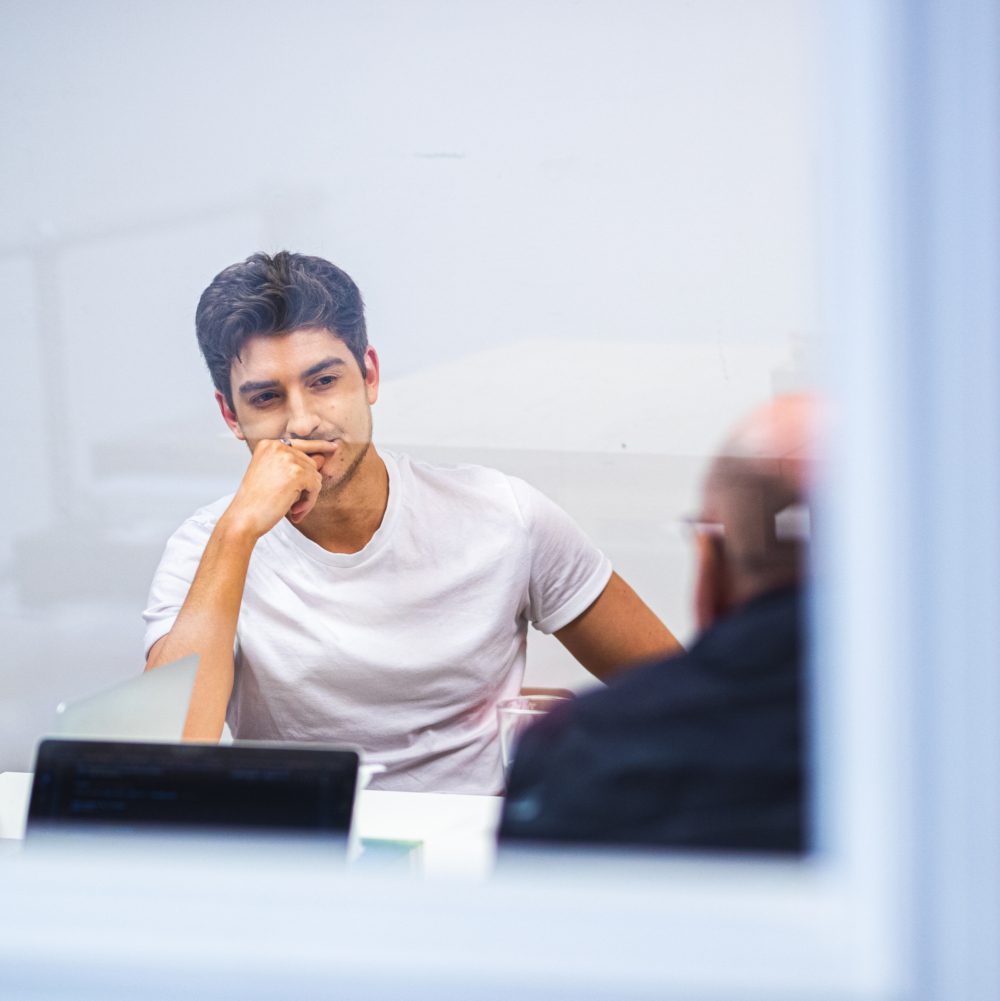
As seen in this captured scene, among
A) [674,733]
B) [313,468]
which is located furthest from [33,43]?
[674,733]

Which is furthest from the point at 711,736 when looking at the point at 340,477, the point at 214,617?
the point at 340,477

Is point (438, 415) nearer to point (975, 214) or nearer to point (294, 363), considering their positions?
point (294, 363)

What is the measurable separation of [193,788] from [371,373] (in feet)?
4.60

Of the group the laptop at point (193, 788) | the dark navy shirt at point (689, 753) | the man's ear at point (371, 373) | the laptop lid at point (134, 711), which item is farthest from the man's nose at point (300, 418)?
the dark navy shirt at point (689, 753)

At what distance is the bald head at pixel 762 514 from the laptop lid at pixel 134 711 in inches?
23.9

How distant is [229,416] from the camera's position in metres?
2.30

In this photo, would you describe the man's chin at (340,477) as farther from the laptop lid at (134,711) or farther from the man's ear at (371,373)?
the laptop lid at (134,711)

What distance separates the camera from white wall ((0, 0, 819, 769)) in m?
2.18

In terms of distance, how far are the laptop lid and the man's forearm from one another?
48 cm

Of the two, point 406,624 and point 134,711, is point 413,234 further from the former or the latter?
point 134,711

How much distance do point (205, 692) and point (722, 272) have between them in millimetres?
1273

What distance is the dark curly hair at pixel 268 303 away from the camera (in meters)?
2.23

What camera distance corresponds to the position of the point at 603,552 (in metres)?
2.25

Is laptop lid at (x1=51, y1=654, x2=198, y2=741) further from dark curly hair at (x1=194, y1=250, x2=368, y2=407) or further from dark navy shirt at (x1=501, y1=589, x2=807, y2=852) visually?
dark curly hair at (x1=194, y1=250, x2=368, y2=407)
